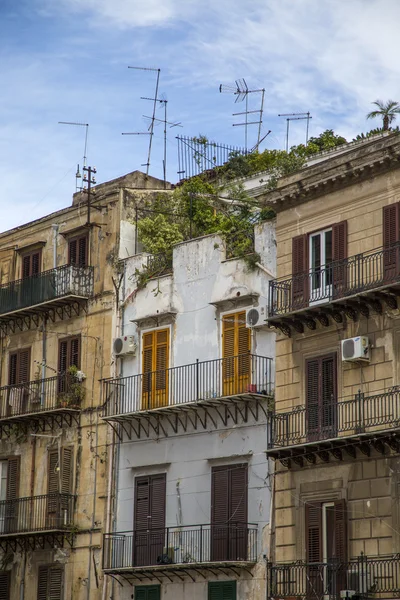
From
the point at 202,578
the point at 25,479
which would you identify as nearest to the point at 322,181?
the point at 202,578

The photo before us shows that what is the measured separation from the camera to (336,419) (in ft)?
104

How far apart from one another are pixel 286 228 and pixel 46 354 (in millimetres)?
10777

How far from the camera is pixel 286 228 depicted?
34.8m

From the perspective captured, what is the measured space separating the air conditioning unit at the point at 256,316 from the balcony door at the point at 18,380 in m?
9.55

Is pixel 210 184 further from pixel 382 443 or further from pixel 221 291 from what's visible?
pixel 382 443

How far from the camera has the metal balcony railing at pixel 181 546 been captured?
1340 inches

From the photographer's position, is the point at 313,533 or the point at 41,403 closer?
the point at 313,533

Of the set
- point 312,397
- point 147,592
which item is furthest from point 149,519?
point 312,397

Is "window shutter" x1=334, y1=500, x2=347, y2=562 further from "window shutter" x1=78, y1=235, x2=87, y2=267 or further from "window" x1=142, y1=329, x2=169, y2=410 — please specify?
"window shutter" x1=78, y1=235, x2=87, y2=267

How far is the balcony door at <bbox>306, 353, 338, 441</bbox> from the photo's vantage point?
104 ft

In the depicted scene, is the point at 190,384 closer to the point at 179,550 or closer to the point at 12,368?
the point at 179,550

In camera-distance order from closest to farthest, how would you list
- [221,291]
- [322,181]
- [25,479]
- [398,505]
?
1. [398,505]
2. [322,181]
3. [221,291]
4. [25,479]

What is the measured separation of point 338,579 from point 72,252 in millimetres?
16046

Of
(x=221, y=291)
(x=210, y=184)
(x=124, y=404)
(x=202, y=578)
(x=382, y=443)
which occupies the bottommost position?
(x=202, y=578)
